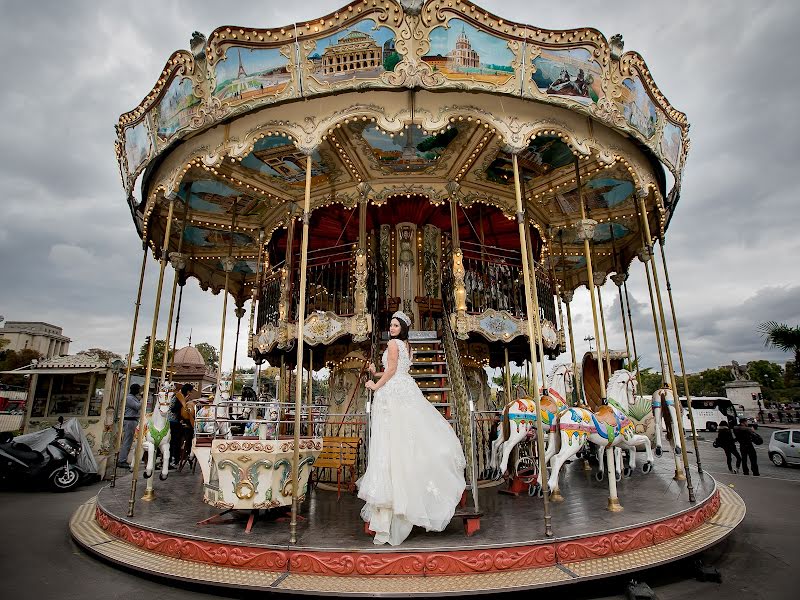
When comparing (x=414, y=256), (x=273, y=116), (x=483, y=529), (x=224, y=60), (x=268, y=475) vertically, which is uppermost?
(x=224, y=60)

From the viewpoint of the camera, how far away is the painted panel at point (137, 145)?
24.7 feet

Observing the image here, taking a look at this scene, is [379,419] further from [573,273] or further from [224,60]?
[573,273]

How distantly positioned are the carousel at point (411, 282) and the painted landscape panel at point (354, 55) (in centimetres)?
3

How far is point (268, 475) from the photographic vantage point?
17.2 feet

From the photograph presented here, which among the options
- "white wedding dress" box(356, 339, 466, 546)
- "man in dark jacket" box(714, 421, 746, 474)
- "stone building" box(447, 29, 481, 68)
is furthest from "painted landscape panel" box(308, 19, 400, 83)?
"man in dark jacket" box(714, 421, 746, 474)

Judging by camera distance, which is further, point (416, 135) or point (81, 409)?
point (81, 409)

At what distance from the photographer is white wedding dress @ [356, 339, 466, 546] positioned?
430 cm

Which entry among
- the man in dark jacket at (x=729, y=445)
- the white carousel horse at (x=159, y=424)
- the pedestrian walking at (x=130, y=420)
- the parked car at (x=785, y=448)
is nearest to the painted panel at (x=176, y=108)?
the white carousel horse at (x=159, y=424)

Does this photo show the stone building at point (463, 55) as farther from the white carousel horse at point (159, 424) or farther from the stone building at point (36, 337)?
the stone building at point (36, 337)

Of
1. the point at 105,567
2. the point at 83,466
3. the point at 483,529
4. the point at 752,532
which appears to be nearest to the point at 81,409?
the point at 83,466

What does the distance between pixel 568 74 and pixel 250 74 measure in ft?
14.7

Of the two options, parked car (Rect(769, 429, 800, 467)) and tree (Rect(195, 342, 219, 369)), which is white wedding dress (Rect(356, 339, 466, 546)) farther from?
tree (Rect(195, 342, 219, 369))

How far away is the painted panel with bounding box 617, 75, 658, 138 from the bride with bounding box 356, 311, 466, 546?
538 centimetres

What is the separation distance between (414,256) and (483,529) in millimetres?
6254
